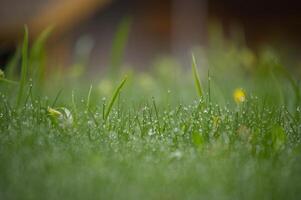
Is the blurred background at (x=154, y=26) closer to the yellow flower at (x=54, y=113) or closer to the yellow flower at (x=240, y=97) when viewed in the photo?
the yellow flower at (x=240, y=97)

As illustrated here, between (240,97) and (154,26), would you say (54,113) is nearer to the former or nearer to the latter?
(240,97)

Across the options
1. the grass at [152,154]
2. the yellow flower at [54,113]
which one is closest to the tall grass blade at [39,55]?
the grass at [152,154]

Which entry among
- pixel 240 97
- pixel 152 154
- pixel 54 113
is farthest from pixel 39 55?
pixel 152 154

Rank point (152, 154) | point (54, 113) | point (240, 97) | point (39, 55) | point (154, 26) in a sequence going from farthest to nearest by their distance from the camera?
point (154, 26), point (39, 55), point (240, 97), point (54, 113), point (152, 154)

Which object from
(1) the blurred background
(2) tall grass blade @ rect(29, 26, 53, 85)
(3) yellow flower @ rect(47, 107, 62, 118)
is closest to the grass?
(3) yellow flower @ rect(47, 107, 62, 118)

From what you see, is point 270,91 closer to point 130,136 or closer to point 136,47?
point 130,136

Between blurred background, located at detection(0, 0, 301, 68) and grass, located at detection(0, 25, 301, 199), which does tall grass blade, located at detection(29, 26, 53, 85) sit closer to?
grass, located at detection(0, 25, 301, 199)

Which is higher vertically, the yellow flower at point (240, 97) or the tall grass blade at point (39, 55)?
the tall grass blade at point (39, 55)

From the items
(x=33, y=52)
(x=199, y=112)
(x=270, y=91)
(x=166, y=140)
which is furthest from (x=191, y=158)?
(x=33, y=52)
